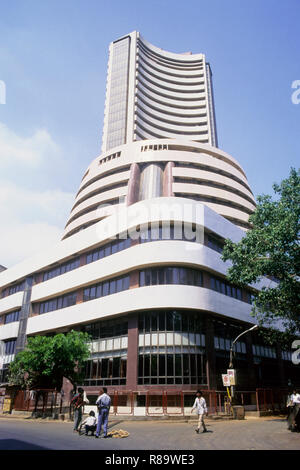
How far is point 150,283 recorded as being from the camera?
92.2ft

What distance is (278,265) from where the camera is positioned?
21578mm

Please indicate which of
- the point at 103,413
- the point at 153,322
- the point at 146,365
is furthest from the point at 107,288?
the point at 103,413

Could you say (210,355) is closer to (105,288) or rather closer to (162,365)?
(162,365)

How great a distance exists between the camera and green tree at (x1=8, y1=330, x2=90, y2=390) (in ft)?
77.9

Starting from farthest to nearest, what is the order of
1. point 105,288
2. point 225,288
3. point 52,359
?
1. point 225,288
2. point 105,288
3. point 52,359

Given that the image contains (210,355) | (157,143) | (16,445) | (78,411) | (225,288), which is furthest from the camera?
(157,143)

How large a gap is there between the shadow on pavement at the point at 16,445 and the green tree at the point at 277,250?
15957mm

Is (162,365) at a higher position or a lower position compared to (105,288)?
lower

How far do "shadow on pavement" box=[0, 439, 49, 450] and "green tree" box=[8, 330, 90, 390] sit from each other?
13.0 meters

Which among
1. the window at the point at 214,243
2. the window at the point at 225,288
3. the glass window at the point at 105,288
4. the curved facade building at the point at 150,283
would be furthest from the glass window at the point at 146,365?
the window at the point at 214,243

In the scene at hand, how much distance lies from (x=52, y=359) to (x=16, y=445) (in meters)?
14.1
